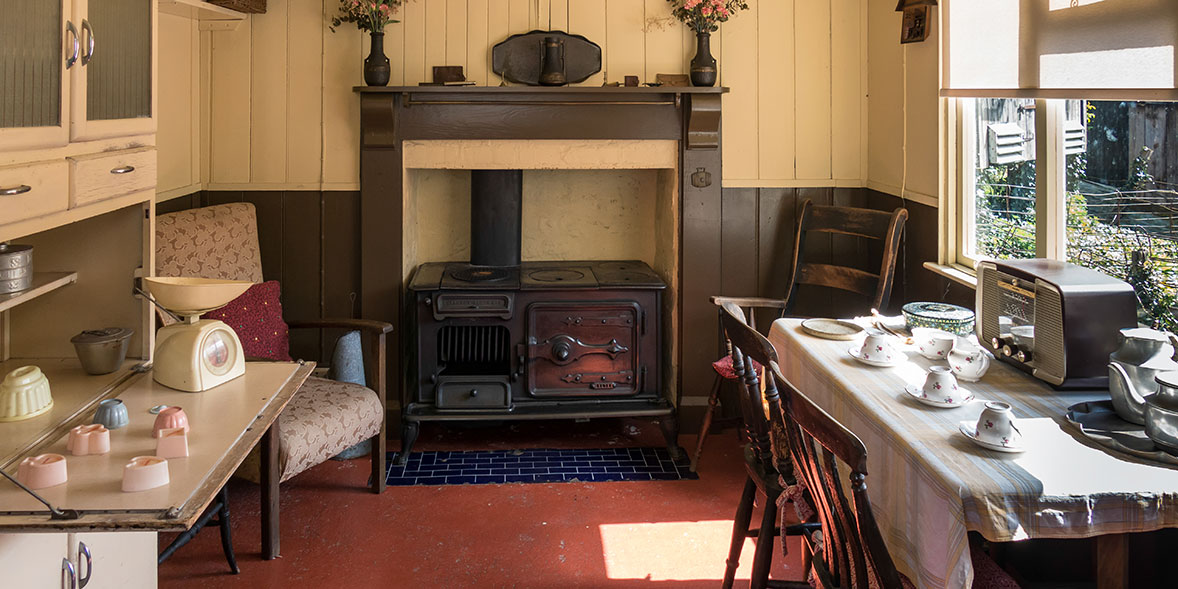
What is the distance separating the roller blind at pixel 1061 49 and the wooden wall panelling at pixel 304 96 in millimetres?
Result: 2488

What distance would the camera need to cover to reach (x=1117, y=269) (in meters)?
2.68

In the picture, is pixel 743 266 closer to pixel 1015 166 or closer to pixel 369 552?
pixel 1015 166

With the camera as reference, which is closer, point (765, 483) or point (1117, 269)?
point (765, 483)

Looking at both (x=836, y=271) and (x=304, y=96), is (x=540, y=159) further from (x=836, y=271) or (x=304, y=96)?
(x=836, y=271)

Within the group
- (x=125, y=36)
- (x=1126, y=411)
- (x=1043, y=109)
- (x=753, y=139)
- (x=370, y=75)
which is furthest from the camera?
(x=753, y=139)

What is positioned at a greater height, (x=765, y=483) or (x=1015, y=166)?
(x=1015, y=166)

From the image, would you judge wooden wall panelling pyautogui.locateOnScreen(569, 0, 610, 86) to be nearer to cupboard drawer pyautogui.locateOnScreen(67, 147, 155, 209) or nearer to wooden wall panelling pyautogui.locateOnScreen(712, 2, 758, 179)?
wooden wall panelling pyautogui.locateOnScreen(712, 2, 758, 179)

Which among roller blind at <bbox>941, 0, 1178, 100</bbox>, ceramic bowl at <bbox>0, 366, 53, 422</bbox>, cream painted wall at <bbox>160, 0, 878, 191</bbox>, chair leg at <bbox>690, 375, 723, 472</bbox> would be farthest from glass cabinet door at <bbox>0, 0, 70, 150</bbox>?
chair leg at <bbox>690, 375, 723, 472</bbox>

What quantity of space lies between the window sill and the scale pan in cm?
231

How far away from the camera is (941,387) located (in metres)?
2.16

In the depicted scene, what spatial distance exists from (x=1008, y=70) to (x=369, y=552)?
2.57 meters

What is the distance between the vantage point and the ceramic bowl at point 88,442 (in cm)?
197

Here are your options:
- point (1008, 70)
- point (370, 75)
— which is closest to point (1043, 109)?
point (1008, 70)

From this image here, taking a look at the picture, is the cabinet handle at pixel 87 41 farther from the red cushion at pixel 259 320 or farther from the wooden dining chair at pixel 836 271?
the wooden dining chair at pixel 836 271
